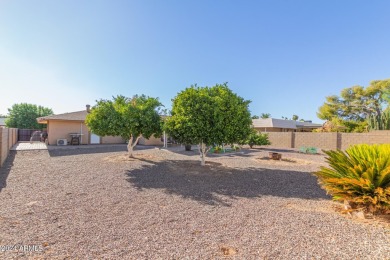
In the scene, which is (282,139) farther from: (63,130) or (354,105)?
(63,130)

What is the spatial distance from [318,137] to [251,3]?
53.4ft

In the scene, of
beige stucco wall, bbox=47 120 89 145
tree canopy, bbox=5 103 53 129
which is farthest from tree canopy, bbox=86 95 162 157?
tree canopy, bbox=5 103 53 129

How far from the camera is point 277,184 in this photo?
6.79m

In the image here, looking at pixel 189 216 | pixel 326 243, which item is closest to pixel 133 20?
pixel 189 216

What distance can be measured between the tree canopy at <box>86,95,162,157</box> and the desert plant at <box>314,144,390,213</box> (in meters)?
8.11

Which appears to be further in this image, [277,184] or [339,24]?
[339,24]

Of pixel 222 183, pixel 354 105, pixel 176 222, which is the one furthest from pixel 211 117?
pixel 354 105

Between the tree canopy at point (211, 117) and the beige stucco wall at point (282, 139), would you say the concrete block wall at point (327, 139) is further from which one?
the tree canopy at point (211, 117)

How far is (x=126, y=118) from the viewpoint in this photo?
9.59 metres

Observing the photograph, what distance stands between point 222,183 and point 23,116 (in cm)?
Answer: 4431

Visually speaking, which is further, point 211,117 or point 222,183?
point 211,117

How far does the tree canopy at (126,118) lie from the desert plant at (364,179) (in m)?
8.11

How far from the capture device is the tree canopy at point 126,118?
9.62 metres

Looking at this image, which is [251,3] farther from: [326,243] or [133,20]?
[326,243]
